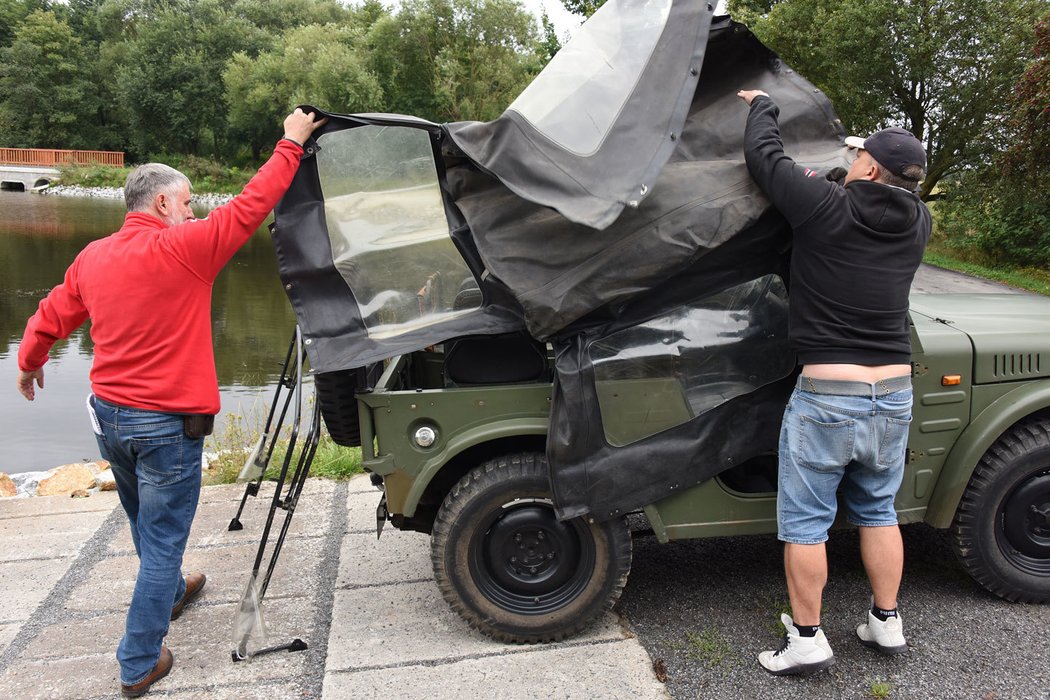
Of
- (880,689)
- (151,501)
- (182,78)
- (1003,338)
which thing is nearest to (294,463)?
(151,501)

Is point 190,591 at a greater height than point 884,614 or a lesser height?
lesser

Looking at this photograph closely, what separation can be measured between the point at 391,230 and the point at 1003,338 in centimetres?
273

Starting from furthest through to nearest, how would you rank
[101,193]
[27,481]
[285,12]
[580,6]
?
[285,12], [101,193], [580,6], [27,481]

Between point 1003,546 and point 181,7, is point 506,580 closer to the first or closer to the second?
point 1003,546

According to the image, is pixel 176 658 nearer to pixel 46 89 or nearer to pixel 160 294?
pixel 160 294

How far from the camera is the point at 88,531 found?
5188 mm

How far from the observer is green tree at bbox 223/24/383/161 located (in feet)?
151

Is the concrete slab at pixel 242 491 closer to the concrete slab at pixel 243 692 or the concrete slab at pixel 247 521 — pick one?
the concrete slab at pixel 247 521

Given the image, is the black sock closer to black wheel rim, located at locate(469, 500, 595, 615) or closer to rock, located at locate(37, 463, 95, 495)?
black wheel rim, located at locate(469, 500, 595, 615)

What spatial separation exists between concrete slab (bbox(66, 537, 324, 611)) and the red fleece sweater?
1270 mm

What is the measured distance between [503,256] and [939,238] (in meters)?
21.7

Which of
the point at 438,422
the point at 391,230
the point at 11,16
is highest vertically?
the point at 11,16

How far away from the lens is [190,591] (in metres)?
4.24

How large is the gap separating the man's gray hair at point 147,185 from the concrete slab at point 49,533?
2404mm
